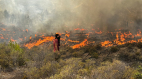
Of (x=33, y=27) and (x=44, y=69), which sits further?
(x=33, y=27)

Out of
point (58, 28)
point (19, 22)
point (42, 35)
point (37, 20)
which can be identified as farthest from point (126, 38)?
point (19, 22)

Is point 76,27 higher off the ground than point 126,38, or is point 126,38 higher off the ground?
point 76,27

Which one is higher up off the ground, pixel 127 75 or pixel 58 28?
pixel 58 28

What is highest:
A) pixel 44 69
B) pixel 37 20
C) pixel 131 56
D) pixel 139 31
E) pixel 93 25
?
pixel 37 20

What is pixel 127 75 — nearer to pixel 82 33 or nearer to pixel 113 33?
pixel 113 33

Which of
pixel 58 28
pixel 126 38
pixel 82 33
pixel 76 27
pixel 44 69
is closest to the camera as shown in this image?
pixel 44 69

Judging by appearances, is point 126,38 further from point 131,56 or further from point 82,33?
point 131,56

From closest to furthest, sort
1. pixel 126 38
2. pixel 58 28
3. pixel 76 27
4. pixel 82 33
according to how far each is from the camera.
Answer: pixel 126 38 < pixel 82 33 < pixel 76 27 < pixel 58 28

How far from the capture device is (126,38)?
3847 cm

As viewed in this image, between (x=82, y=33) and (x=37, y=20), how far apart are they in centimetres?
3177

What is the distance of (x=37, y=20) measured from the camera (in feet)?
204

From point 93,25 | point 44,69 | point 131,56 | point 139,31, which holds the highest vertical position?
point 93,25

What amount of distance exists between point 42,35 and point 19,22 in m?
18.0

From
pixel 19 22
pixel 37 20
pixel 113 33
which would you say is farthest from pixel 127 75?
pixel 19 22
